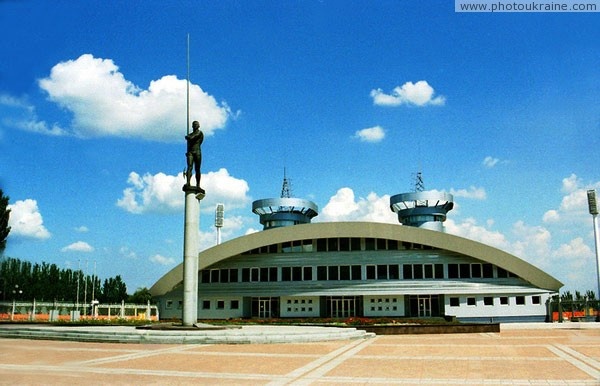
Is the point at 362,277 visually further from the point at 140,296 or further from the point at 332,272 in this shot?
the point at 140,296

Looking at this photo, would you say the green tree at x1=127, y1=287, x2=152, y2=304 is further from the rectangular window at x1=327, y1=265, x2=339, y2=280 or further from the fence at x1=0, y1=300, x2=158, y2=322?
the rectangular window at x1=327, y1=265, x2=339, y2=280

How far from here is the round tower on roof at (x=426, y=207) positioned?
210ft

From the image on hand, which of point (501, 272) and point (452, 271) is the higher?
point (452, 271)

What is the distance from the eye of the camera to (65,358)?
17.6 m

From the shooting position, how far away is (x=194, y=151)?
95.8 feet

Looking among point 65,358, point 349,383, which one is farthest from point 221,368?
point 65,358

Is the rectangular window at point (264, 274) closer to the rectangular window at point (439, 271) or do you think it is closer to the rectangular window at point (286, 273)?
the rectangular window at point (286, 273)

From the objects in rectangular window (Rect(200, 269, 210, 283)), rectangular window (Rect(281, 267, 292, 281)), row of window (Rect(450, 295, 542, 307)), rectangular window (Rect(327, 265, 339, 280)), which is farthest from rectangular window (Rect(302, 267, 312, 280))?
row of window (Rect(450, 295, 542, 307))

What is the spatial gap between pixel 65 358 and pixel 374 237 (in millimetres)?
34517

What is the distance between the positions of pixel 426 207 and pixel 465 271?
1618 cm

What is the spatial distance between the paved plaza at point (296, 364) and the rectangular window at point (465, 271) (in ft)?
82.7

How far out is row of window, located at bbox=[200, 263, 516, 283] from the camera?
48.6 meters

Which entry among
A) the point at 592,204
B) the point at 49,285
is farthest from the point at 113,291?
the point at 592,204

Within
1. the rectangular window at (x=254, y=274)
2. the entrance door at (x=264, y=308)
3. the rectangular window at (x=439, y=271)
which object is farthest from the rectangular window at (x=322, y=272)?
the rectangular window at (x=439, y=271)
